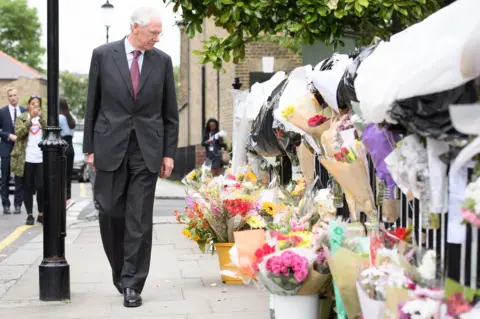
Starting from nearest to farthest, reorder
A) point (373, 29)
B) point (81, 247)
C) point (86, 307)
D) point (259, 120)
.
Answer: point (86, 307) → point (259, 120) → point (81, 247) → point (373, 29)

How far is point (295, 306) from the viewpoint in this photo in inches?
186

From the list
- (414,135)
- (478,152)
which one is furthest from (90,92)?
(478,152)

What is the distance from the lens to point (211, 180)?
24.5 feet

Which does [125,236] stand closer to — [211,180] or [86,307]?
[86,307]

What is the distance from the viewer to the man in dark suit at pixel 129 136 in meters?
6.17

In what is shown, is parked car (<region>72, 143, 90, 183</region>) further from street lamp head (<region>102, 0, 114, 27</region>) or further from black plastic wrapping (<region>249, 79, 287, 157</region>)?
black plastic wrapping (<region>249, 79, 287, 157</region>)

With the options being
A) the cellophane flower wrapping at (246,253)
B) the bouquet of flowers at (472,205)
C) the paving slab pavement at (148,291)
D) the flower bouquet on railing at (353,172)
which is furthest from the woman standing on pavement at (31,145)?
the bouquet of flowers at (472,205)

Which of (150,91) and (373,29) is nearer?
(150,91)

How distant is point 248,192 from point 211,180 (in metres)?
0.40

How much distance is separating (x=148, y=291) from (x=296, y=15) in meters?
4.16

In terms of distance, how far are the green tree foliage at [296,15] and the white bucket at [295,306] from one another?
488cm

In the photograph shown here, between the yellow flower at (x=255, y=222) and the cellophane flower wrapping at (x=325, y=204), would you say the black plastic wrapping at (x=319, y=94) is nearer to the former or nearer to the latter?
the cellophane flower wrapping at (x=325, y=204)

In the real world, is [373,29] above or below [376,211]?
above

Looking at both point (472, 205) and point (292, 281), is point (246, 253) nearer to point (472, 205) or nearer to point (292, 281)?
point (292, 281)
